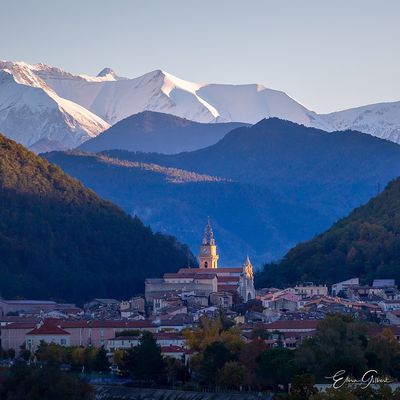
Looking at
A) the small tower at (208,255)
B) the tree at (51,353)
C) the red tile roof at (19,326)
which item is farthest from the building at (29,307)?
the tree at (51,353)

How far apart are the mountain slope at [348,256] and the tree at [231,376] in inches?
2395

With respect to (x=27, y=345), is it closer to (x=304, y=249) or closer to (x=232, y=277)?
(x=232, y=277)

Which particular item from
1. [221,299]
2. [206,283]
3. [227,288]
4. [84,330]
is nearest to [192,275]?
[227,288]

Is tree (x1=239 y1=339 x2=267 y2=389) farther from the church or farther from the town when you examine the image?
the church

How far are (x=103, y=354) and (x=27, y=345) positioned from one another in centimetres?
1304

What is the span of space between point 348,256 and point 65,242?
31659 millimetres

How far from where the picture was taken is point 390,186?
187125 millimetres

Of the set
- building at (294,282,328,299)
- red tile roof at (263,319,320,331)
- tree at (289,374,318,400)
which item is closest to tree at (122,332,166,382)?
red tile roof at (263,319,320,331)

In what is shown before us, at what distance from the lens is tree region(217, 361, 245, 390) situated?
92.2 meters

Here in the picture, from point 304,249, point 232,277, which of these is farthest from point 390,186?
point 232,277

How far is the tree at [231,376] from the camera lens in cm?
9225

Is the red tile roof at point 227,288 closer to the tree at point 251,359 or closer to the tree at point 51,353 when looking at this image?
the tree at point 51,353

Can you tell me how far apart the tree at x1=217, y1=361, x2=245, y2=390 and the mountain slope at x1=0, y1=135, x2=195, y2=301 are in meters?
67.8

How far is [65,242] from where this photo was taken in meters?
182
